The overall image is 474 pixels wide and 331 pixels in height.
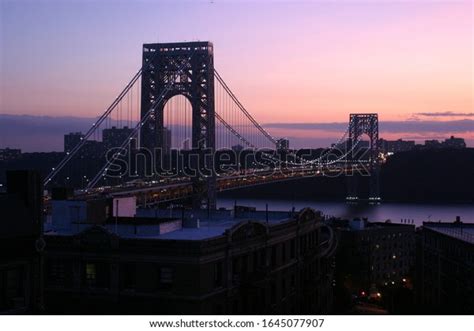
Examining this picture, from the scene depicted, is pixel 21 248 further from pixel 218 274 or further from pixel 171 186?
pixel 171 186

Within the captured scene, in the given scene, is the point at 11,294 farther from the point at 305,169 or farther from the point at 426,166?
the point at 426,166

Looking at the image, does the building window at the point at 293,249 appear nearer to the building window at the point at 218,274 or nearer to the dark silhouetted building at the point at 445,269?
the building window at the point at 218,274

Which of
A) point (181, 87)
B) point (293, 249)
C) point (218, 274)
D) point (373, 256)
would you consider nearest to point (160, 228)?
point (218, 274)

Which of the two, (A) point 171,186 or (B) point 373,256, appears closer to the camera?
(A) point 171,186

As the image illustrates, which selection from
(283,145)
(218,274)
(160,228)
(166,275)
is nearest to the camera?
(166,275)

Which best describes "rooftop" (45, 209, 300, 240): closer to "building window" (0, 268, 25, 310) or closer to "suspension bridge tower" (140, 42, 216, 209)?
"building window" (0, 268, 25, 310)

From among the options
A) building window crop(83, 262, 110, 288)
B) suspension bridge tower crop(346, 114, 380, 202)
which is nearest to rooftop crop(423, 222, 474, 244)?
building window crop(83, 262, 110, 288)
